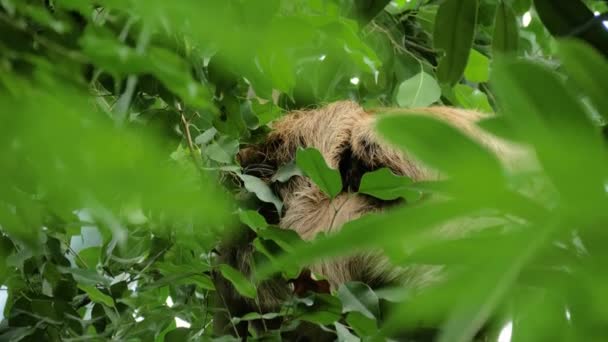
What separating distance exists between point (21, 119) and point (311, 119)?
1502 millimetres

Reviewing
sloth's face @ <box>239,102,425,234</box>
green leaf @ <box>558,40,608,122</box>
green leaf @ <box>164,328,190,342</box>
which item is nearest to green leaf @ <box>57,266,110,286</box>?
green leaf @ <box>164,328,190,342</box>

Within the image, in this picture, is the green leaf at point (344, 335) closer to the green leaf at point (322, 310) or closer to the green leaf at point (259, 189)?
the green leaf at point (322, 310)

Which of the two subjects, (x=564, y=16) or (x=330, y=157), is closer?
(x=564, y=16)

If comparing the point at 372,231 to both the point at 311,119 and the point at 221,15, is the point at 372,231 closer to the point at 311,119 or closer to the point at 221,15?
the point at 221,15

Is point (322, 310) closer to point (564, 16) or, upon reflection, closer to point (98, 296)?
point (98, 296)

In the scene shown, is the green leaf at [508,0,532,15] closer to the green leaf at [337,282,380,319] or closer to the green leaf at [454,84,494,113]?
the green leaf at [337,282,380,319]

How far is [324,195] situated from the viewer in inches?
60.5

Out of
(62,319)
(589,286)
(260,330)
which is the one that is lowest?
(260,330)

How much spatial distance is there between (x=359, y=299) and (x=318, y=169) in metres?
0.19

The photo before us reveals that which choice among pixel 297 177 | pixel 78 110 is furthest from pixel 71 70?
pixel 297 177

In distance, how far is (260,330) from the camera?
1407 millimetres

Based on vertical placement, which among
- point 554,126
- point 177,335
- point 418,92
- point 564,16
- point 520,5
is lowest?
point 177,335

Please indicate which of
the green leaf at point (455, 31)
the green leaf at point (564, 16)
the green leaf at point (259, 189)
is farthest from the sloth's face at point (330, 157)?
the green leaf at point (564, 16)

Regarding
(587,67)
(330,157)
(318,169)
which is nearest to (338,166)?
(330,157)
